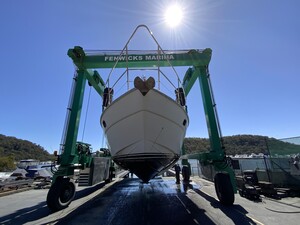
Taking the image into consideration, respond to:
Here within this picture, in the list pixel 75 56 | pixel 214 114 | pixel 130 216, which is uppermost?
pixel 75 56

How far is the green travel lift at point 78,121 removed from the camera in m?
6.20

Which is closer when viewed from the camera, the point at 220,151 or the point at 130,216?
the point at 130,216

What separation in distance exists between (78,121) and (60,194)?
321 cm

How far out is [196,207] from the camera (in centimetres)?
583

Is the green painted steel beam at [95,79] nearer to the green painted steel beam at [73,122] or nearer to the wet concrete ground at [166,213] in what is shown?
the green painted steel beam at [73,122]

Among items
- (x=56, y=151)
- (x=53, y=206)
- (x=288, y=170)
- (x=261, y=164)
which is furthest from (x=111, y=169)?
(x=288, y=170)

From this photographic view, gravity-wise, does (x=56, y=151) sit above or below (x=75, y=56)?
below

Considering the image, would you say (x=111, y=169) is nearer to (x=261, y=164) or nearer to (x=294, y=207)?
(x=261, y=164)

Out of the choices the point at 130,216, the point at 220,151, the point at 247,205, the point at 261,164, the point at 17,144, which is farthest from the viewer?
the point at 17,144

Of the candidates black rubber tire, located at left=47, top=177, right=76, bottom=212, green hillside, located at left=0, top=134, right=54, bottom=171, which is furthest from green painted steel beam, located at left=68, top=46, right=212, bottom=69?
green hillside, located at left=0, top=134, right=54, bottom=171

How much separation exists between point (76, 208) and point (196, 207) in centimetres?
415

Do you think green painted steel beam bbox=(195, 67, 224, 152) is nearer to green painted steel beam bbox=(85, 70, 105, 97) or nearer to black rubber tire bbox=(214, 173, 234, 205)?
black rubber tire bbox=(214, 173, 234, 205)

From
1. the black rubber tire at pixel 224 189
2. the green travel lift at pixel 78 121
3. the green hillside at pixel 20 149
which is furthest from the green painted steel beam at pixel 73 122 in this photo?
the green hillside at pixel 20 149

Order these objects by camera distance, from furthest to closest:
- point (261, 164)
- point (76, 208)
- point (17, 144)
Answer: point (17, 144)
point (261, 164)
point (76, 208)
